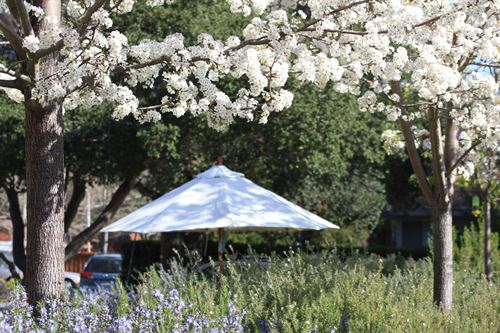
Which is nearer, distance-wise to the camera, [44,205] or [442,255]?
[44,205]

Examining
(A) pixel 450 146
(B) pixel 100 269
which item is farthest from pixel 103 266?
(A) pixel 450 146

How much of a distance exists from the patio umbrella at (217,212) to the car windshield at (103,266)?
1266 centimetres

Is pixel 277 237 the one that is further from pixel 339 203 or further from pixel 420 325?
pixel 420 325

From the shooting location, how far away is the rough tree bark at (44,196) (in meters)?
6.59

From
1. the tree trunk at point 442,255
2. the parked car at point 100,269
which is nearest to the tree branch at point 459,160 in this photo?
the tree trunk at point 442,255

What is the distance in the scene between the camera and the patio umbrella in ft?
34.5

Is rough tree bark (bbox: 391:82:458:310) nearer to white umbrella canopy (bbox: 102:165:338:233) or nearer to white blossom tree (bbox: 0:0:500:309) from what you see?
white blossom tree (bbox: 0:0:500:309)

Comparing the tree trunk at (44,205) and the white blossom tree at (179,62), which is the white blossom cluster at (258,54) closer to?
the white blossom tree at (179,62)

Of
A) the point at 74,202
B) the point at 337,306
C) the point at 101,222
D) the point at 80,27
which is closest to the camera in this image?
the point at 80,27

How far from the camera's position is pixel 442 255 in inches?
350

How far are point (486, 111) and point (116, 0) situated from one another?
4233 millimetres

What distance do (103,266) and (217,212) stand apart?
547 inches

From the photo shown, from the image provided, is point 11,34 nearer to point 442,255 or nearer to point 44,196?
point 44,196

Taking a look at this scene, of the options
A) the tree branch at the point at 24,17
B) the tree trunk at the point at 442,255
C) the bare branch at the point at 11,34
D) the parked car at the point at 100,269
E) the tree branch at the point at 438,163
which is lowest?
the parked car at the point at 100,269
